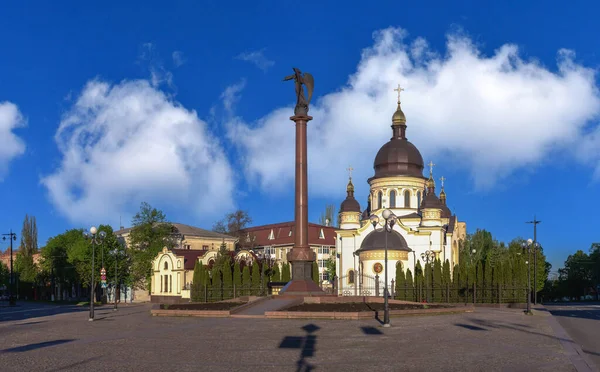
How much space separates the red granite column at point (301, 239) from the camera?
3406 centimetres

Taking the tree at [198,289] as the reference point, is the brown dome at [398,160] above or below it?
above

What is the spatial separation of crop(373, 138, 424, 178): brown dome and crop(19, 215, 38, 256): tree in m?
60.4

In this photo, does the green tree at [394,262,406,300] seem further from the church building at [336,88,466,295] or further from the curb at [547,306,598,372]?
the curb at [547,306,598,372]

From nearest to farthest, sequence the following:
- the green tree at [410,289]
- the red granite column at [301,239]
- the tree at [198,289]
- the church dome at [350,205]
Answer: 1. the red granite column at [301,239]
2. the green tree at [410,289]
3. the tree at [198,289]
4. the church dome at [350,205]

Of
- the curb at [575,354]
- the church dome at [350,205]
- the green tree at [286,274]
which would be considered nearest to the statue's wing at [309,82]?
the curb at [575,354]

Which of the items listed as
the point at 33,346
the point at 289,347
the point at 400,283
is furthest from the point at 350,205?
the point at 33,346

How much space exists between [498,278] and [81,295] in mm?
65116

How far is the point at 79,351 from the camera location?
15.8m

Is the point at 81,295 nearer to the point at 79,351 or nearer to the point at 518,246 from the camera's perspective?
the point at 518,246

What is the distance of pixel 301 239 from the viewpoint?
34406 millimetres

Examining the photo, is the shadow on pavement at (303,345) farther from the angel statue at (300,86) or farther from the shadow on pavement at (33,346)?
the angel statue at (300,86)

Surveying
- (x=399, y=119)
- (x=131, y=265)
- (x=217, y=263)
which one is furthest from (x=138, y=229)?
(x=399, y=119)

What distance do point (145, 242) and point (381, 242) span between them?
96.2 feet

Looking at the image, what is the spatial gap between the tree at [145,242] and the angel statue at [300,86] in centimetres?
4013
